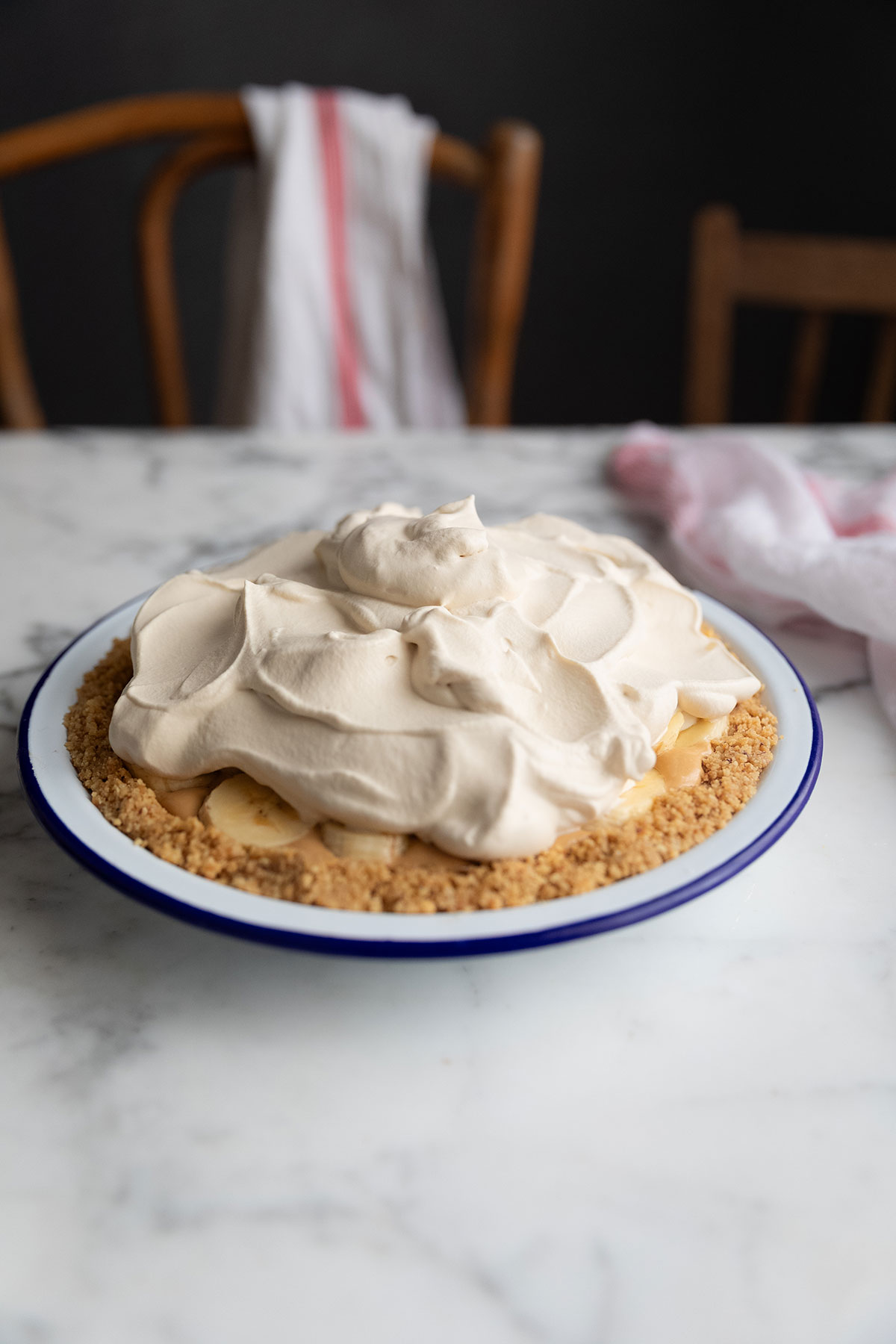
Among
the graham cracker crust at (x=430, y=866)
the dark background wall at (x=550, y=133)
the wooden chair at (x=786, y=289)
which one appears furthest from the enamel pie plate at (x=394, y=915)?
the dark background wall at (x=550, y=133)

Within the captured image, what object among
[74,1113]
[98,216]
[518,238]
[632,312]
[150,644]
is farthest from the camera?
[632,312]

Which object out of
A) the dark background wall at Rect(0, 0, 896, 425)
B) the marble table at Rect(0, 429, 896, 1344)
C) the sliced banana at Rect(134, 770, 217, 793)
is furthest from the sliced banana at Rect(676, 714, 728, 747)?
the dark background wall at Rect(0, 0, 896, 425)

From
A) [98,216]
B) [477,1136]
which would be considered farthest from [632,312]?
[477,1136]

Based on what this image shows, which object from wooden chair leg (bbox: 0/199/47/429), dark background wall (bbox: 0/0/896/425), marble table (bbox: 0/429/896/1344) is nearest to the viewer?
marble table (bbox: 0/429/896/1344)

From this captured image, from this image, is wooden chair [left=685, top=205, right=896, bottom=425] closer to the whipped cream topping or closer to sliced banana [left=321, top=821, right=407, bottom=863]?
the whipped cream topping

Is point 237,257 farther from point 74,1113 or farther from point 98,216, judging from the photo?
point 74,1113

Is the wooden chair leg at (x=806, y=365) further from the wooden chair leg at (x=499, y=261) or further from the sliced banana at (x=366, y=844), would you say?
the sliced banana at (x=366, y=844)
